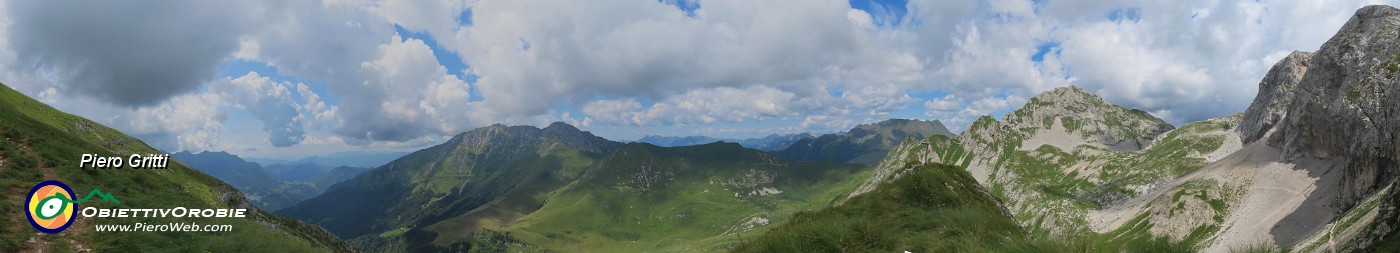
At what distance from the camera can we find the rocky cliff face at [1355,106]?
261 ft

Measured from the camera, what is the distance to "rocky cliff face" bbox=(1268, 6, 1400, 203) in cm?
7962

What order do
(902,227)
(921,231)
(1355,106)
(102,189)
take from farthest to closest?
(1355,106) → (102,189) → (902,227) → (921,231)

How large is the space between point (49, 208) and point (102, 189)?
47.5 ft

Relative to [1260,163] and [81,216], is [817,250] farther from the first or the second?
[1260,163]

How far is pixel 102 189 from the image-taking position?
141 ft

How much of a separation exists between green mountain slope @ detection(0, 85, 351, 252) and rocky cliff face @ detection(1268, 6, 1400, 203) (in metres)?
133

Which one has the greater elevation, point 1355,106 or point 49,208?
point 1355,106

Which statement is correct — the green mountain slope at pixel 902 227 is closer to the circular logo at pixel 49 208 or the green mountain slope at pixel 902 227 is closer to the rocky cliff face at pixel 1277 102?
the circular logo at pixel 49 208

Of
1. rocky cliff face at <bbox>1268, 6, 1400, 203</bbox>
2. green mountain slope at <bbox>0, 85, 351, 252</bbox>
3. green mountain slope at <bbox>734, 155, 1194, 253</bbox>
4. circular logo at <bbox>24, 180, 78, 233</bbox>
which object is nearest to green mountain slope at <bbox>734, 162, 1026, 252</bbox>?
Result: green mountain slope at <bbox>734, 155, 1194, 253</bbox>

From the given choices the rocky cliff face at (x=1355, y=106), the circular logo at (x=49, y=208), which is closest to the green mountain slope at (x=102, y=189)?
the circular logo at (x=49, y=208)

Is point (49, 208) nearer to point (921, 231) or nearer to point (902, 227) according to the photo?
point (902, 227)

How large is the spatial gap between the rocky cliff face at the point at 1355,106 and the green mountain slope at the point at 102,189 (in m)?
133

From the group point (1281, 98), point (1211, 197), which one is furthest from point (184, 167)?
point (1281, 98)

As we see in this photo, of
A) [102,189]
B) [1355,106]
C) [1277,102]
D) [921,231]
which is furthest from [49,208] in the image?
[1277,102]
